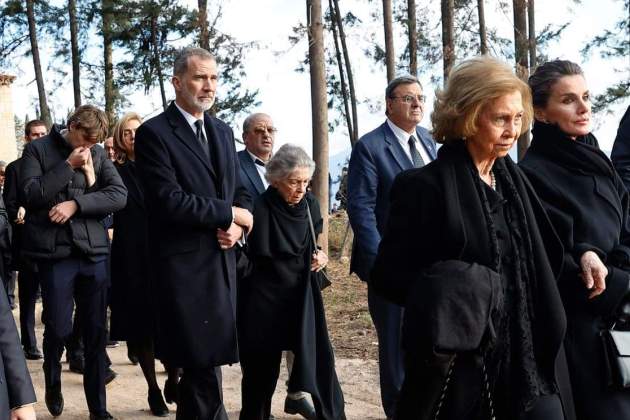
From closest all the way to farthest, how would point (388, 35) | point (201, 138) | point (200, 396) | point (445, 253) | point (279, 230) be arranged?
1. point (445, 253)
2. point (200, 396)
3. point (201, 138)
4. point (279, 230)
5. point (388, 35)

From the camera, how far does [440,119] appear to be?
3.21 m

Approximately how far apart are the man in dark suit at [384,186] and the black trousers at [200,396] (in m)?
1.33

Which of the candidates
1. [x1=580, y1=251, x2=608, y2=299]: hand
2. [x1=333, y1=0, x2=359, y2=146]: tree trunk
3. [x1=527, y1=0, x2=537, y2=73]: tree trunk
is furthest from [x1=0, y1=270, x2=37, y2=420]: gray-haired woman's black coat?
[x1=333, y1=0, x2=359, y2=146]: tree trunk

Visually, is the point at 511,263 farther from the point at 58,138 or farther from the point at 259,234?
the point at 58,138

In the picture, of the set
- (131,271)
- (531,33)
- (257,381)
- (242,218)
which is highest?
(531,33)

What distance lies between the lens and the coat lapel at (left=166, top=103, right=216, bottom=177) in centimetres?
443

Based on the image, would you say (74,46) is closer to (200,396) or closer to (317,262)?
(317,262)

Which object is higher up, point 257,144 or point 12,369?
point 257,144

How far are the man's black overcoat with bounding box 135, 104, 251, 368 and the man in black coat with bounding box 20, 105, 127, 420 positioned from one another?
1159 millimetres

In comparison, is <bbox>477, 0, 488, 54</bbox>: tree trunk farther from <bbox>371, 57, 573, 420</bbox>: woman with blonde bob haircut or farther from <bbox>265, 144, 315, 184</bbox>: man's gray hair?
<bbox>371, 57, 573, 420</bbox>: woman with blonde bob haircut

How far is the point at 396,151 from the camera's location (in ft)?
17.5

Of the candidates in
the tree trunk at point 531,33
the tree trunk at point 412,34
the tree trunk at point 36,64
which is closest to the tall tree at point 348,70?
the tree trunk at point 412,34

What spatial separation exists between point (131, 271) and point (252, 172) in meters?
1.18

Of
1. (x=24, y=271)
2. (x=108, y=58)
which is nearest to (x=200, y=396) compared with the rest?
(x=24, y=271)
